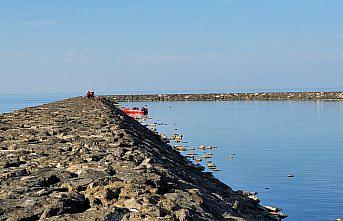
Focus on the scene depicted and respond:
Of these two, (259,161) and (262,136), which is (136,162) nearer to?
(259,161)

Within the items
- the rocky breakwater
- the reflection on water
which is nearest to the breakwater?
the reflection on water

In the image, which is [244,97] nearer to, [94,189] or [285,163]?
[285,163]

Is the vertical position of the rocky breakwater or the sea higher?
the rocky breakwater

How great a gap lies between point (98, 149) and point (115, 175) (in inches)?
139

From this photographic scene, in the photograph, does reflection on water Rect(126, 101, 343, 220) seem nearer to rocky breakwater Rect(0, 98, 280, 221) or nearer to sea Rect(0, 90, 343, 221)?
sea Rect(0, 90, 343, 221)

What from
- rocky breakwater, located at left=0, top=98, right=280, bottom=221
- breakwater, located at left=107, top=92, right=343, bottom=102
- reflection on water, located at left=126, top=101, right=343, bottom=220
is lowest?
reflection on water, located at left=126, top=101, right=343, bottom=220

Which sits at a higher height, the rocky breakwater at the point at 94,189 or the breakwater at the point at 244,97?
the rocky breakwater at the point at 94,189

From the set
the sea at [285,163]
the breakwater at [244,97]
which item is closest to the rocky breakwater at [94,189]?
the sea at [285,163]

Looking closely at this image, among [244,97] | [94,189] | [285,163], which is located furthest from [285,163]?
[244,97]

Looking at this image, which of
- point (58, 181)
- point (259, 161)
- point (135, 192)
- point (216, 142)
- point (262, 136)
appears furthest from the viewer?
point (262, 136)

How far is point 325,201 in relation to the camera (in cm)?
1638

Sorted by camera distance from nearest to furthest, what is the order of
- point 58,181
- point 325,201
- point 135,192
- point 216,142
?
point 135,192
point 58,181
point 325,201
point 216,142

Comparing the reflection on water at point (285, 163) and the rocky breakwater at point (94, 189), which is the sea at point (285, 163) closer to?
the reflection on water at point (285, 163)

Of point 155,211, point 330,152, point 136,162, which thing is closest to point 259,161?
point 330,152
